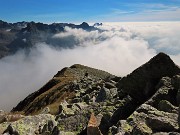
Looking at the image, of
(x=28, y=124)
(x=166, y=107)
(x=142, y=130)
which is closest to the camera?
(x=142, y=130)

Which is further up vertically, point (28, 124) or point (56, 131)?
point (56, 131)

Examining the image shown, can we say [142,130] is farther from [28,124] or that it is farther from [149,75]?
[28,124]

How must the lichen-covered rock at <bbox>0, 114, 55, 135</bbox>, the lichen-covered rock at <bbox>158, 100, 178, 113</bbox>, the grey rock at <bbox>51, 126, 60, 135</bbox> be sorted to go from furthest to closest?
the lichen-covered rock at <bbox>0, 114, 55, 135</bbox> < the grey rock at <bbox>51, 126, 60, 135</bbox> < the lichen-covered rock at <bbox>158, 100, 178, 113</bbox>

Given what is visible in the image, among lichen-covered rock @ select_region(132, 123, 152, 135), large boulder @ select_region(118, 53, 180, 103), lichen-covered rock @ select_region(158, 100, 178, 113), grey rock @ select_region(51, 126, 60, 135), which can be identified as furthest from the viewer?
large boulder @ select_region(118, 53, 180, 103)

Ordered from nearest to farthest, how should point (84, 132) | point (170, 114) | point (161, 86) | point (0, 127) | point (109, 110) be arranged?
point (170, 114) → point (84, 132) → point (161, 86) → point (109, 110) → point (0, 127)

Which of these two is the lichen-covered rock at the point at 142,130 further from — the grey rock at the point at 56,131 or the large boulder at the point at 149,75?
the large boulder at the point at 149,75

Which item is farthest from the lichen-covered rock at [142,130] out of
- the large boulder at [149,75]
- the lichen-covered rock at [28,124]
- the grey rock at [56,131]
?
the lichen-covered rock at [28,124]

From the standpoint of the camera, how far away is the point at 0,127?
33281 millimetres

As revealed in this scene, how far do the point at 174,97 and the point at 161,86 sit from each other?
1.62m

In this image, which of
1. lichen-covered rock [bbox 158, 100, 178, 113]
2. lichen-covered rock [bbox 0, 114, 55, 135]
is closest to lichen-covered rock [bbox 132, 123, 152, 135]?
lichen-covered rock [bbox 158, 100, 178, 113]

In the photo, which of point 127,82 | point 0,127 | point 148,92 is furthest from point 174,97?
point 0,127

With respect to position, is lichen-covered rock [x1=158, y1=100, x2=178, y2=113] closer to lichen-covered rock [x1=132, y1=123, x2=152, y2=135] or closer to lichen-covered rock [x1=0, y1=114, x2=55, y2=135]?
lichen-covered rock [x1=132, y1=123, x2=152, y2=135]

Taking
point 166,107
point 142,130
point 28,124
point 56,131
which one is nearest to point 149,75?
point 166,107

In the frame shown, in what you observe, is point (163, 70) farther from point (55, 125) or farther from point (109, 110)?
point (55, 125)
